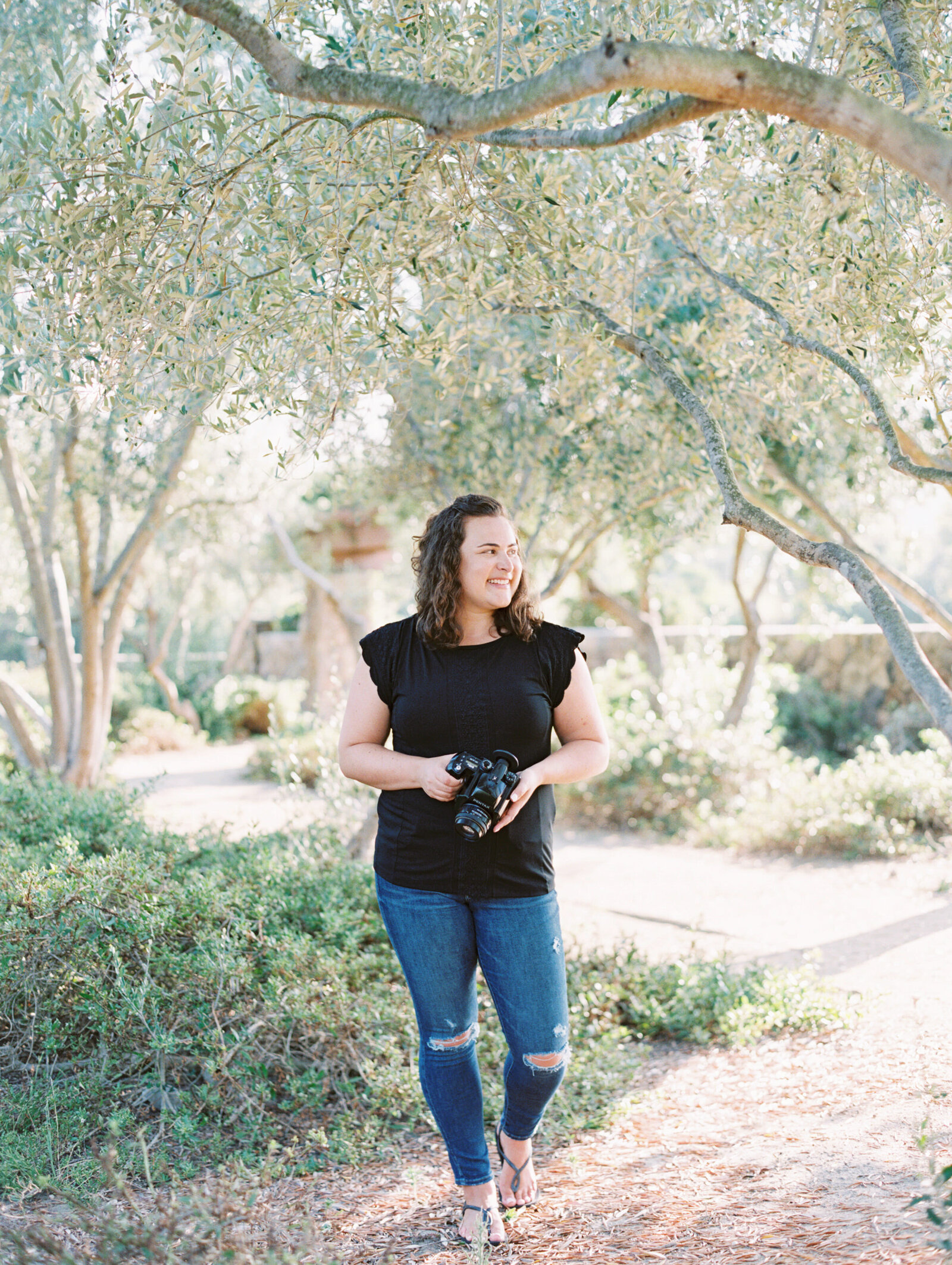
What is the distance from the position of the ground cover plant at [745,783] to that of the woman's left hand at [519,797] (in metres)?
6.74

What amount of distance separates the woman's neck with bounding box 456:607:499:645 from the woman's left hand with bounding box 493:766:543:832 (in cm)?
45

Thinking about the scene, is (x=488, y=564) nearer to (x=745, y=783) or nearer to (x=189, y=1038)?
(x=189, y=1038)

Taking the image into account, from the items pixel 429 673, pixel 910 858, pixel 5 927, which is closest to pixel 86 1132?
pixel 5 927

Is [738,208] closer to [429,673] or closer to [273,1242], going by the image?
[429,673]

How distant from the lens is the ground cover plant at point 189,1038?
132 inches

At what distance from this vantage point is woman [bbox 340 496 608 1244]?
108 inches

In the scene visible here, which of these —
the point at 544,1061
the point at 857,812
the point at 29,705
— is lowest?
the point at 857,812

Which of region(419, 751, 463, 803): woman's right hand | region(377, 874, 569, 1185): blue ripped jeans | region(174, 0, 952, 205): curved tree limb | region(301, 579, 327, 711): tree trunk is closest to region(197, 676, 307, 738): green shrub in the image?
region(301, 579, 327, 711): tree trunk

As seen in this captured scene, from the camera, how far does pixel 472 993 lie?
9.39ft

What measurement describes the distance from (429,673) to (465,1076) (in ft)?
3.68

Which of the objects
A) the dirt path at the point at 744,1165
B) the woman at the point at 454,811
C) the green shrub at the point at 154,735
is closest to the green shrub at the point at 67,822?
the dirt path at the point at 744,1165

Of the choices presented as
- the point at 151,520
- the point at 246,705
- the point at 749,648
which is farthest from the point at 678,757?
the point at 246,705

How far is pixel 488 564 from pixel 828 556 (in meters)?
0.91

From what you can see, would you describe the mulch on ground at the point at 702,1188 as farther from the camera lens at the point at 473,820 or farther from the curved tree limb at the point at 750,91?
the curved tree limb at the point at 750,91
